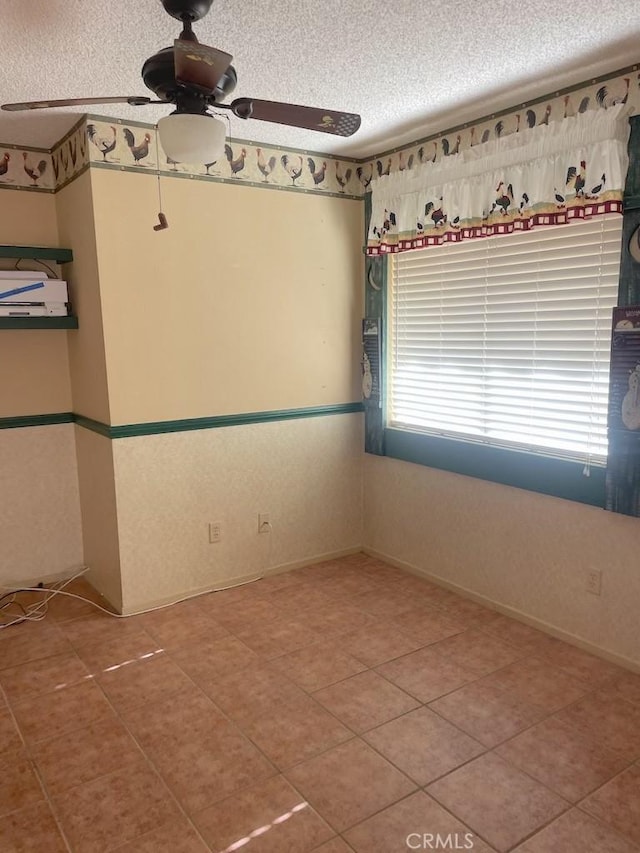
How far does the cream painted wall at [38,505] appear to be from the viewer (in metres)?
3.60

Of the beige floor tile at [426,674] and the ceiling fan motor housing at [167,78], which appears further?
the beige floor tile at [426,674]

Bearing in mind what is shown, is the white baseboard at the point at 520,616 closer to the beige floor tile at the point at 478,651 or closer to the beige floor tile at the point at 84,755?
the beige floor tile at the point at 478,651

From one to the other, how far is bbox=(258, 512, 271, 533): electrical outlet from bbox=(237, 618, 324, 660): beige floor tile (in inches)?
26.4

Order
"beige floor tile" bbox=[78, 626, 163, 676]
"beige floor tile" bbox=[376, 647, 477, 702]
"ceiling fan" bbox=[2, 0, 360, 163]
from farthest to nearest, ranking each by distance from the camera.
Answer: "beige floor tile" bbox=[78, 626, 163, 676] → "beige floor tile" bbox=[376, 647, 477, 702] → "ceiling fan" bbox=[2, 0, 360, 163]

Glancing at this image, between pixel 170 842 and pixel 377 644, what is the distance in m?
1.35

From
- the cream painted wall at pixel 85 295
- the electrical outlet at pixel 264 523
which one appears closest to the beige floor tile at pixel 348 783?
the electrical outlet at pixel 264 523

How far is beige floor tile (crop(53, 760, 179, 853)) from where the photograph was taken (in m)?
1.91

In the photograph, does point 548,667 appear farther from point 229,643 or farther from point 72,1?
point 72,1

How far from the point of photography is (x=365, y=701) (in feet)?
8.43

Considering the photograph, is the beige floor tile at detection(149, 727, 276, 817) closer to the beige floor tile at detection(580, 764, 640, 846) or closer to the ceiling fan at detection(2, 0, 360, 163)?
the beige floor tile at detection(580, 764, 640, 846)

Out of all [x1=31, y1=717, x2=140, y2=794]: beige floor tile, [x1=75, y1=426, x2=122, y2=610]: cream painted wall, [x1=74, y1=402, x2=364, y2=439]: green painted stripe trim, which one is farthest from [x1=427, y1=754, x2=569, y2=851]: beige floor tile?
[x1=74, y1=402, x2=364, y2=439]: green painted stripe trim

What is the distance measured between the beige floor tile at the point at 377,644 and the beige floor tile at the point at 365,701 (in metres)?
0.15

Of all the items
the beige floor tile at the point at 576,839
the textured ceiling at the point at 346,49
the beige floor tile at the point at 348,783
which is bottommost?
the beige floor tile at the point at 576,839

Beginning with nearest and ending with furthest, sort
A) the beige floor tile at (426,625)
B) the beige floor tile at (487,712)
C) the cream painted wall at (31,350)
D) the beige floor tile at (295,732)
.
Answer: the beige floor tile at (295,732)
the beige floor tile at (487,712)
the beige floor tile at (426,625)
the cream painted wall at (31,350)
